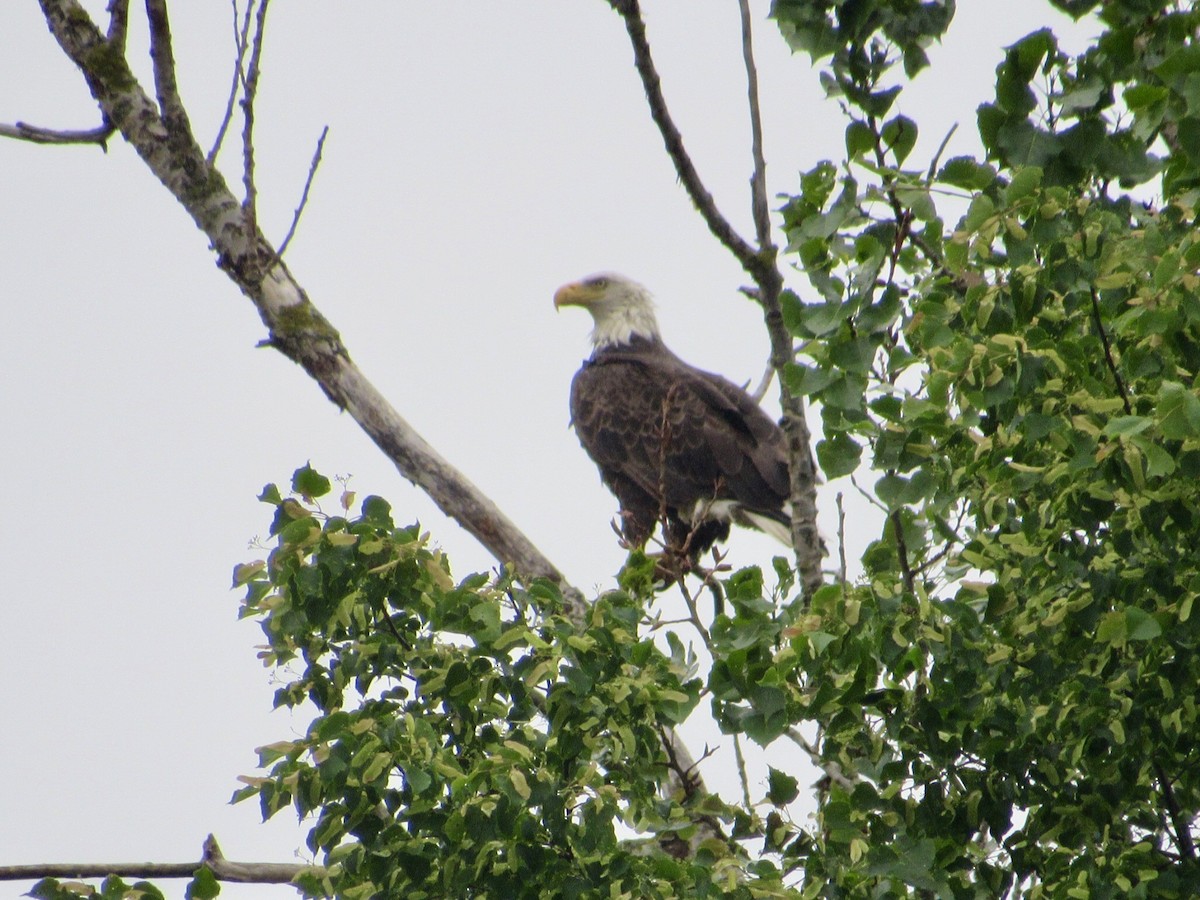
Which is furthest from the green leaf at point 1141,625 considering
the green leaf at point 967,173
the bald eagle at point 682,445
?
the bald eagle at point 682,445

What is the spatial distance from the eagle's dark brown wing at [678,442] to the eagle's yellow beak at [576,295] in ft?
2.43

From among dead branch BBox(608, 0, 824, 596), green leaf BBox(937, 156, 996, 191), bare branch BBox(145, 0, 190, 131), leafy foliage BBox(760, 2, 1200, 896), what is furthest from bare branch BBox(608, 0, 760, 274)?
bare branch BBox(145, 0, 190, 131)

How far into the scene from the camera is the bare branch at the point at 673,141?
113 inches

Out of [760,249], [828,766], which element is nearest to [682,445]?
[760,249]

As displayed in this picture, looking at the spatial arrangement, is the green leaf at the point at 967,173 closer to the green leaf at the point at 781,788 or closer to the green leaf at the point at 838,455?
the green leaf at the point at 838,455

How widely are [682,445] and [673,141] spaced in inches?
162

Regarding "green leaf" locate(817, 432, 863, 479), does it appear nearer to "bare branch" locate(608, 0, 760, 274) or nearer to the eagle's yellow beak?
"bare branch" locate(608, 0, 760, 274)

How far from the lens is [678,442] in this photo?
23.1ft

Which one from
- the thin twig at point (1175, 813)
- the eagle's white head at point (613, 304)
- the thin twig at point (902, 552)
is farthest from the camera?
the eagle's white head at point (613, 304)

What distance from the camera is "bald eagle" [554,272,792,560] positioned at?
6.94m

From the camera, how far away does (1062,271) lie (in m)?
1.83

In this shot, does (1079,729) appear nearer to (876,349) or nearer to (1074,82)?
(876,349)

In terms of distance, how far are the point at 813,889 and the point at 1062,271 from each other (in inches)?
39.1

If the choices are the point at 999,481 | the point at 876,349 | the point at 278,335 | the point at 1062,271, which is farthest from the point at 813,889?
the point at 278,335
